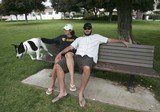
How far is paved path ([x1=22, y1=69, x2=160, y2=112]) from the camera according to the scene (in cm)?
A: 362

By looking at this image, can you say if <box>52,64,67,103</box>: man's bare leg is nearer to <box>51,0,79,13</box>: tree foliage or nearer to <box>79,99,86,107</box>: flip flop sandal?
<box>79,99,86,107</box>: flip flop sandal

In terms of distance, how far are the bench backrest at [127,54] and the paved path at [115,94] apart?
1.84 ft

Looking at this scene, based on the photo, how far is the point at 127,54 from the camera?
426cm

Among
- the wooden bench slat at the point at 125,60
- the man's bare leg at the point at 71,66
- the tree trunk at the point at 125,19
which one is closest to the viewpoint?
the man's bare leg at the point at 71,66

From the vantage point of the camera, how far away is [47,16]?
267ft

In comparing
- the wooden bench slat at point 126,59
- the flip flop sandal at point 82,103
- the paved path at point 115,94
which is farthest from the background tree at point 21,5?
the flip flop sandal at point 82,103

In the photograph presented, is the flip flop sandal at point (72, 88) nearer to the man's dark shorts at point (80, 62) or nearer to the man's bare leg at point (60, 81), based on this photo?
the man's bare leg at point (60, 81)

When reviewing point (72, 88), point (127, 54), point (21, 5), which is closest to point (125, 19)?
point (127, 54)

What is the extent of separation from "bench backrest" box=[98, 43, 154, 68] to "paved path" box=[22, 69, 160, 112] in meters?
0.56

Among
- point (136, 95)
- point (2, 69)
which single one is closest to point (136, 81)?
point (136, 95)

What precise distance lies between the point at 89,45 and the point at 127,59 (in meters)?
0.92

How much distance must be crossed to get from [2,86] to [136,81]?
10.7ft

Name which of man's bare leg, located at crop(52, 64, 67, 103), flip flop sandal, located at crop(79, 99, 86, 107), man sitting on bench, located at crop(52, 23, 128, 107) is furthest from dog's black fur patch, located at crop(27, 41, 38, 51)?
flip flop sandal, located at crop(79, 99, 86, 107)

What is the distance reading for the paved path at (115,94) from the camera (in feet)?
11.9
